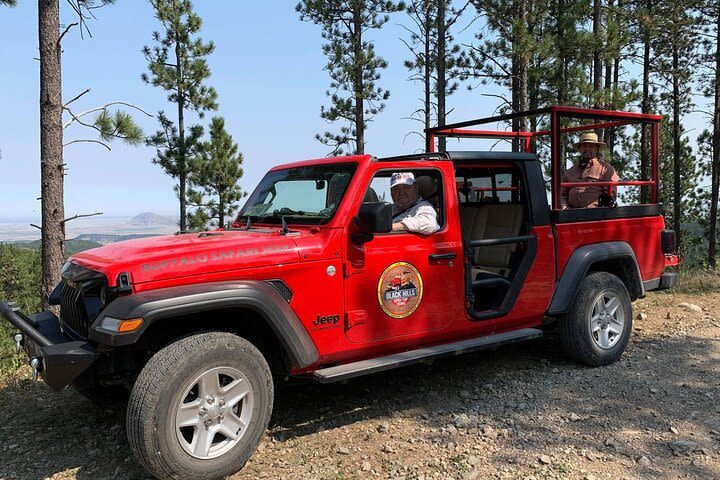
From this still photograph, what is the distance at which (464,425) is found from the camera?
381 centimetres

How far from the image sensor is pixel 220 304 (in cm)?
308

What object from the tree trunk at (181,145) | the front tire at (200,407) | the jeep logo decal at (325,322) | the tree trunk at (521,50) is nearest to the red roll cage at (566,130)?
the jeep logo decal at (325,322)

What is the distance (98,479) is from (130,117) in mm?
5783

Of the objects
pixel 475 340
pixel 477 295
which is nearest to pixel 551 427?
pixel 475 340

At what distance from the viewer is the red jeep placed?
9.91ft

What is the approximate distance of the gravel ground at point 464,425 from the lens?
3271 mm

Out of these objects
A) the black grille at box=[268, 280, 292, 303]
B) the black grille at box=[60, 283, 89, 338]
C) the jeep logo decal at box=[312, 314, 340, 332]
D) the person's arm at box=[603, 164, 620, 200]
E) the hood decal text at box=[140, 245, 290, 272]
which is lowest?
the jeep logo decal at box=[312, 314, 340, 332]

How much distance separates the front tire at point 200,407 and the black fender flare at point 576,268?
270 centimetres

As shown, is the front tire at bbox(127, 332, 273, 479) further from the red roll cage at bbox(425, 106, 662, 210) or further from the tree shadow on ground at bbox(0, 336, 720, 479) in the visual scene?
the red roll cage at bbox(425, 106, 662, 210)

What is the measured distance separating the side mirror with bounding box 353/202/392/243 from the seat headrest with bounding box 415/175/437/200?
856 mm

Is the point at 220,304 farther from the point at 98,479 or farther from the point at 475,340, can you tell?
the point at 475,340

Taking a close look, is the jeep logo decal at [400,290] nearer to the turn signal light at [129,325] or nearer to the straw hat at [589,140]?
the turn signal light at [129,325]

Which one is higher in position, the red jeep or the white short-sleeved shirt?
the white short-sleeved shirt

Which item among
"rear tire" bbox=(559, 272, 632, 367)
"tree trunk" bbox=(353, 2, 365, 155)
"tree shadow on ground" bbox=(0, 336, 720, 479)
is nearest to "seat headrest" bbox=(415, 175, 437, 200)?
"tree shadow on ground" bbox=(0, 336, 720, 479)
